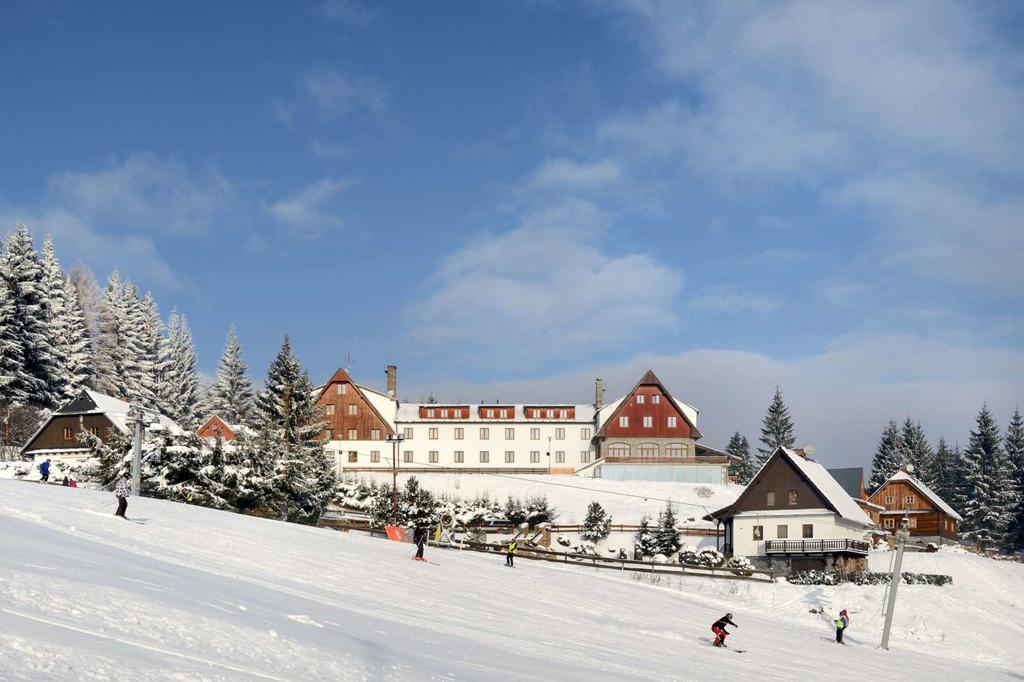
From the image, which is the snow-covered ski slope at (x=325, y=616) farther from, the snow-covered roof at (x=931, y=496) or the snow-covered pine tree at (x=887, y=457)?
Answer: the snow-covered pine tree at (x=887, y=457)

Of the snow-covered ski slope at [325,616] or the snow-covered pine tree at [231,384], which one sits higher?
the snow-covered pine tree at [231,384]

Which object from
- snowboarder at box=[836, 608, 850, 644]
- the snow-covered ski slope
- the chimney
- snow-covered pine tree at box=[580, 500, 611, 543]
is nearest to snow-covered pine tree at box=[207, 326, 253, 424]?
the chimney

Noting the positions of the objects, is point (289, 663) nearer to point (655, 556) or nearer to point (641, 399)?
point (655, 556)

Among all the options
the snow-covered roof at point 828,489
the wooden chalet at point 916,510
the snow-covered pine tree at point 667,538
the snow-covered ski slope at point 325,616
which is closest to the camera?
the snow-covered ski slope at point 325,616

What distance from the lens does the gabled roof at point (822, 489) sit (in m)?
61.1

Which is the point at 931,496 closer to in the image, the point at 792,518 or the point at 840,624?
the point at 792,518

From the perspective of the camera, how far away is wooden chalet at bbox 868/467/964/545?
77.2 m

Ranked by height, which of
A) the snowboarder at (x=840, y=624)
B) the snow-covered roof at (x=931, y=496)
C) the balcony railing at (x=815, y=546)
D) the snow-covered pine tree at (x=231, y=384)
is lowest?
the snowboarder at (x=840, y=624)

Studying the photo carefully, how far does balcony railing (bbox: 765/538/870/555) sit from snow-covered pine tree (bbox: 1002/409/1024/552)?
4233cm

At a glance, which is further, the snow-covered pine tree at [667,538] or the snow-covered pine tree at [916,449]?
the snow-covered pine tree at [916,449]

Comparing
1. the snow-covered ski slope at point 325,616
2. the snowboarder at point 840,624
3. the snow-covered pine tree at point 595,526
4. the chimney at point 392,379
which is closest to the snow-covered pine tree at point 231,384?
the chimney at point 392,379

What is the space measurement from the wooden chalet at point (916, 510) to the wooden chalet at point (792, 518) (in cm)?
1589

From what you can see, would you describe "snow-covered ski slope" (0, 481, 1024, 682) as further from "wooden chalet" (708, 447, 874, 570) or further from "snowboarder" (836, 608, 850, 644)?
"wooden chalet" (708, 447, 874, 570)

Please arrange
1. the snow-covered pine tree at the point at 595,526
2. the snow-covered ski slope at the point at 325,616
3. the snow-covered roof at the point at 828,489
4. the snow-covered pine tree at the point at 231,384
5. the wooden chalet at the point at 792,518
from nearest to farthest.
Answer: the snow-covered ski slope at the point at 325,616
the wooden chalet at the point at 792,518
the snow-covered roof at the point at 828,489
the snow-covered pine tree at the point at 595,526
the snow-covered pine tree at the point at 231,384
